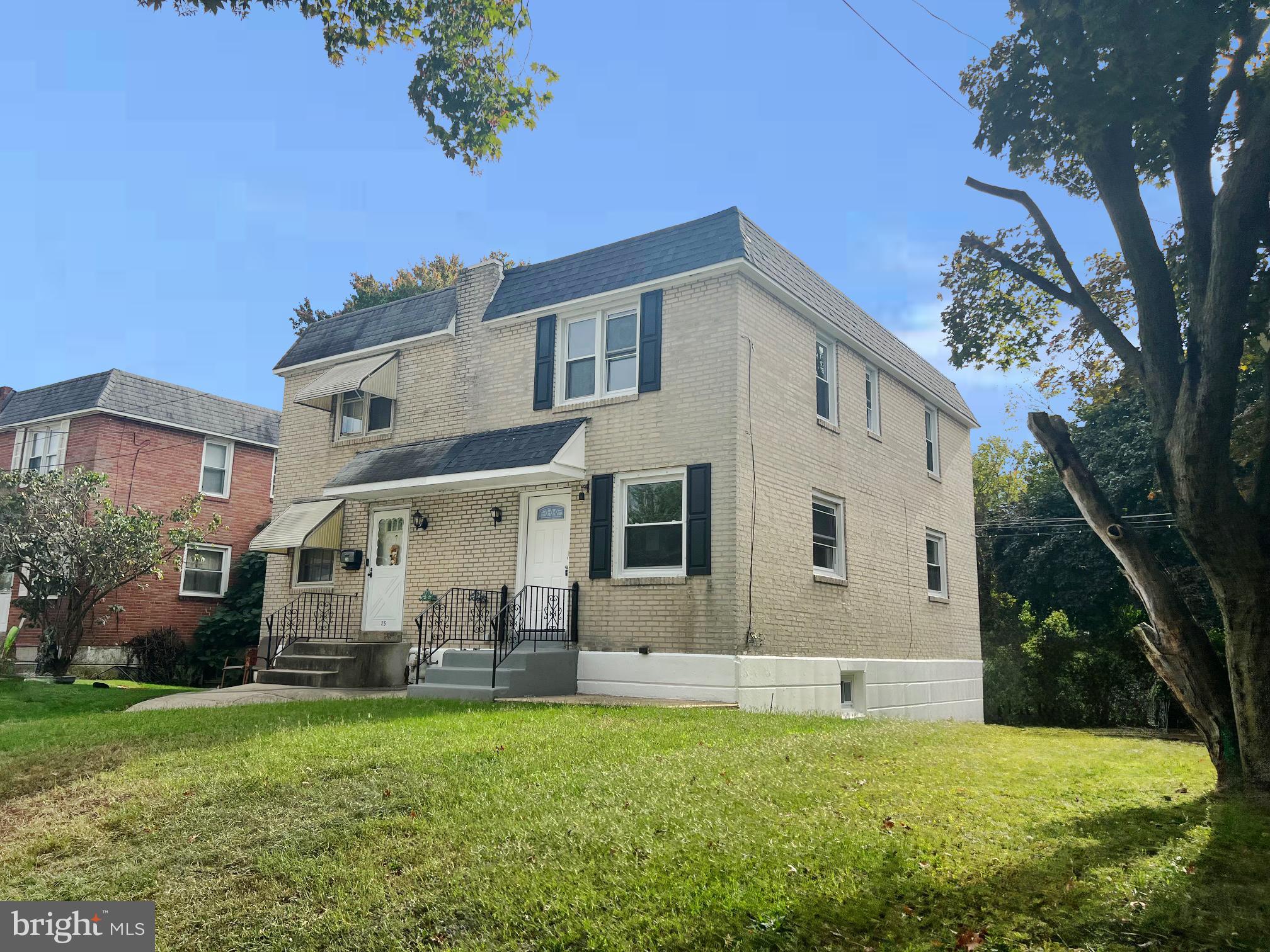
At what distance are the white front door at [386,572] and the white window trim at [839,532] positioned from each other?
7.49 metres

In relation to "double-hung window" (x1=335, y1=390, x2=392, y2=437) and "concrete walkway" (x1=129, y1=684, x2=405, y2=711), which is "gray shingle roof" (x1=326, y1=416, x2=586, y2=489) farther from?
"concrete walkway" (x1=129, y1=684, x2=405, y2=711)

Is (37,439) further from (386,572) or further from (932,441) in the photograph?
(932,441)

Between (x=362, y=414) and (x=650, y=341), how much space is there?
701 cm

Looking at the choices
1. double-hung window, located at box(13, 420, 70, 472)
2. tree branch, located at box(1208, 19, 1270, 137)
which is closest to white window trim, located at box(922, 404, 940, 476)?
tree branch, located at box(1208, 19, 1270, 137)

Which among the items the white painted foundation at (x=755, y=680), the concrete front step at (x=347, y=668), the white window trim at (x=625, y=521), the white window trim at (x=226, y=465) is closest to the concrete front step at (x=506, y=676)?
the white painted foundation at (x=755, y=680)

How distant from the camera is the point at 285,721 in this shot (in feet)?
35.3

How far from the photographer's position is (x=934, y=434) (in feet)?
71.6

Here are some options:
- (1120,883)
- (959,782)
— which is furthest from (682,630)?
(1120,883)

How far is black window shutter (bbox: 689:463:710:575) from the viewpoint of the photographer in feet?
45.7

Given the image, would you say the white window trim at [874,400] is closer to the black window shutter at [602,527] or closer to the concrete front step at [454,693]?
the black window shutter at [602,527]

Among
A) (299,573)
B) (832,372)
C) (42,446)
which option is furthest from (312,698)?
(42,446)

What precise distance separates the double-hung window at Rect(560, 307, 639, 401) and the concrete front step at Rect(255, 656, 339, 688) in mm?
6081

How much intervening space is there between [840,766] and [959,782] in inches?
37.5

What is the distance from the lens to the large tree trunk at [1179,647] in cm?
729
